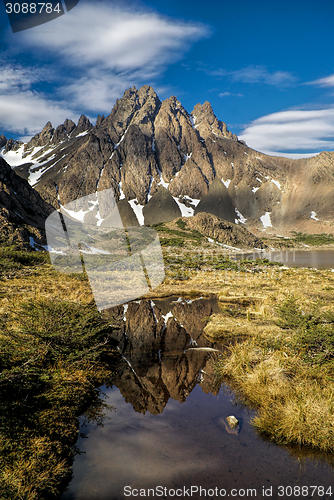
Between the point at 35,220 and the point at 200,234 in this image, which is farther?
the point at 200,234

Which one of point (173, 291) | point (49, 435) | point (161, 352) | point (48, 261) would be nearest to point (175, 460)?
point (49, 435)

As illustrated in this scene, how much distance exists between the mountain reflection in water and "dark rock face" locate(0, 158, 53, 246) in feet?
111

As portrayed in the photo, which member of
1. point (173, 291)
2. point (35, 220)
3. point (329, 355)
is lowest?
point (173, 291)

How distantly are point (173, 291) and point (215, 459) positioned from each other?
71.8ft

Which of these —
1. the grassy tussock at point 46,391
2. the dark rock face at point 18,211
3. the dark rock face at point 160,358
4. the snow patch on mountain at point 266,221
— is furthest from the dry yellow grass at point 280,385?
the snow patch on mountain at point 266,221

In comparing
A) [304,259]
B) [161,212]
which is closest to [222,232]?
[304,259]

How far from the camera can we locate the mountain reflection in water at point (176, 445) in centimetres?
580

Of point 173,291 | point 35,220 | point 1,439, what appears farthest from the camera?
point 35,220

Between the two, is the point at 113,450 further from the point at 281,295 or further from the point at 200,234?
the point at 200,234

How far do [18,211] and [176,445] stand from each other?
2263 inches

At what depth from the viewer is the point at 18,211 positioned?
5475cm

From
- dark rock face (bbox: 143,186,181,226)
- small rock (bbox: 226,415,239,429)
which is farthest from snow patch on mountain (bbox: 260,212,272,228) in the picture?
small rock (bbox: 226,415,239,429)

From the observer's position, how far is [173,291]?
92.6ft

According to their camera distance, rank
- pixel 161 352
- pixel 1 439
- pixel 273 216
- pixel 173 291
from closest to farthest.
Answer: pixel 1 439 < pixel 161 352 < pixel 173 291 < pixel 273 216
